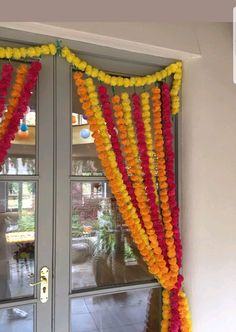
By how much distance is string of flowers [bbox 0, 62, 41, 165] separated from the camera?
1526 millimetres

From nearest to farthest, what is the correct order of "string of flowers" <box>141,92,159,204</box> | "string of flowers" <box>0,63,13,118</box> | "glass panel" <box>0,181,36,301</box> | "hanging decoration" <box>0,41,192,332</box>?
"string of flowers" <box>0,63,13,118</box>, "glass panel" <box>0,181,36,301</box>, "hanging decoration" <box>0,41,192,332</box>, "string of flowers" <box>141,92,159,204</box>

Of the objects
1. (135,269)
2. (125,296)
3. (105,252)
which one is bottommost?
(125,296)

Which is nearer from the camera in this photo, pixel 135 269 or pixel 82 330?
pixel 82 330

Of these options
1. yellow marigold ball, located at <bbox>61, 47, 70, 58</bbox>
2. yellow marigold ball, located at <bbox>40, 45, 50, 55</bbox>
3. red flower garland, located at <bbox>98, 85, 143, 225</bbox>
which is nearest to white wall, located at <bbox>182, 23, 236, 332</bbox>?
red flower garland, located at <bbox>98, 85, 143, 225</bbox>

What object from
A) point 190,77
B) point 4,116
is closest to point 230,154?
point 190,77

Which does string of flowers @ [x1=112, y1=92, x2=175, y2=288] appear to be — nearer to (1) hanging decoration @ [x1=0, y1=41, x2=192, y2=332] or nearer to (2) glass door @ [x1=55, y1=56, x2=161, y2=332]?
(1) hanging decoration @ [x1=0, y1=41, x2=192, y2=332]

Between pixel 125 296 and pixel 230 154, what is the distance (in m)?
1.17

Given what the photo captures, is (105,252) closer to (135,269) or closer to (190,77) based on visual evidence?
(135,269)

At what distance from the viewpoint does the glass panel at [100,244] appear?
1.76 m

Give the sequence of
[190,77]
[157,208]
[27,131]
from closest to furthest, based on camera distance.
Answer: [27,131]
[157,208]
[190,77]

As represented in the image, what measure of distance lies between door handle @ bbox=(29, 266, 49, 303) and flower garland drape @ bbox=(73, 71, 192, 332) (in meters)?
0.54

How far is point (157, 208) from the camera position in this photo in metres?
1.81

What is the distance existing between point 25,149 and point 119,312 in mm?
1177

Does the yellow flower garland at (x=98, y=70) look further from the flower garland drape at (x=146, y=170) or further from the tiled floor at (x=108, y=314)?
the tiled floor at (x=108, y=314)
